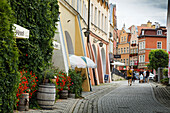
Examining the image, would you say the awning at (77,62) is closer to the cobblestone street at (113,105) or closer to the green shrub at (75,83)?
the cobblestone street at (113,105)

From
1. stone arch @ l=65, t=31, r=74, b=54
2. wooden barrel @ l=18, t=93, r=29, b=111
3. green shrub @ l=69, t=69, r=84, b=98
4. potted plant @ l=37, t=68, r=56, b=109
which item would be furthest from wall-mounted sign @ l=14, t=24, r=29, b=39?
stone arch @ l=65, t=31, r=74, b=54

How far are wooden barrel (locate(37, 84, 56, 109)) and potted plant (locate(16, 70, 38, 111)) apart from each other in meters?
0.32

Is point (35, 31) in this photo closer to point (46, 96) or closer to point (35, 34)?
point (35, 34)

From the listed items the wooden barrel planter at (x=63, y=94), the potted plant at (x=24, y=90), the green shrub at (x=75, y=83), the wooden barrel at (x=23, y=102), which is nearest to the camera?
the potted plant at (x=24, y=90)

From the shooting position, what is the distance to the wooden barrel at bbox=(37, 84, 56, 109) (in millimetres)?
11438

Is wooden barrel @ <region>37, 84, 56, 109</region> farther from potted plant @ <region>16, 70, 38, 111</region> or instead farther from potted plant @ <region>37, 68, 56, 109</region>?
potted plant @ <region>16, 70, 38, 111</region>

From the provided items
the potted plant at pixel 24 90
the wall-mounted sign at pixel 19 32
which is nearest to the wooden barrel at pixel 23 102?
the potted plant at pixel 24 90

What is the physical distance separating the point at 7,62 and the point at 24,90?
7.00 ft

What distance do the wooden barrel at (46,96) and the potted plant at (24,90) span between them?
32 centimetres

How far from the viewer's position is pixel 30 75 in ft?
38.4

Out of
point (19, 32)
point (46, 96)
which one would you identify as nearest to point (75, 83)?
point (46, 96)

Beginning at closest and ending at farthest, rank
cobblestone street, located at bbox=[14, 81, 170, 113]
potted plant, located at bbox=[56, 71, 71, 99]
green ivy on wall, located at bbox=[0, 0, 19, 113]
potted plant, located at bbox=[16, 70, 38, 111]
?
1. green ivy on wall, located at bbox=[0, 0, 19, 113]
2. potted plant, located at bbox=[16, 70, 38, 111]
3. cobblestone street, located at bbox=[14, 81, 170, 113]
4. potted plant, located at bbox=[56, 71, 71, 99]

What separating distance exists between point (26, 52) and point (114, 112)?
138 inches

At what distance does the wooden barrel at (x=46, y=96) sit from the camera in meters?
11.4
